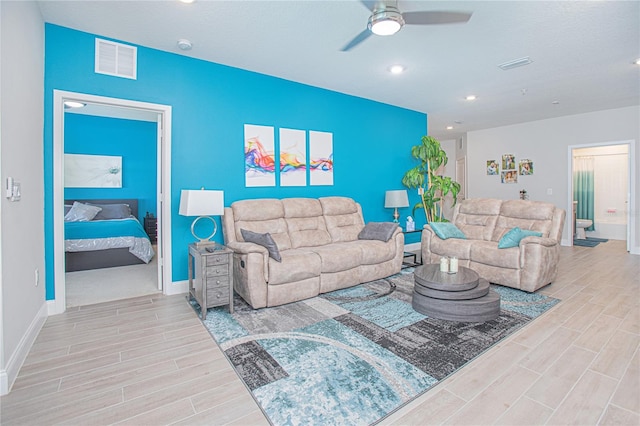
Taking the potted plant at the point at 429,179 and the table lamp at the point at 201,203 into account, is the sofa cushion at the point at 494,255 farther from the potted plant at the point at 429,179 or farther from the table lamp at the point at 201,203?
the table lamp at the point at 201,203

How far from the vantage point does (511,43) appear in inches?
132

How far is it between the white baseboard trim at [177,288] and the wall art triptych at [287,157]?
143 cm

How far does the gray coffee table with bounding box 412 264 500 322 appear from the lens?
2.85 metres

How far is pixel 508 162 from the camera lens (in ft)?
24.4

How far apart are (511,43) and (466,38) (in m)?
0.52

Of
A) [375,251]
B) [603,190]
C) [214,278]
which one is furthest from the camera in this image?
[603,190]

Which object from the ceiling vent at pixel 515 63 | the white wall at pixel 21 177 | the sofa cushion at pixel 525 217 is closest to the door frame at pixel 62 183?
the white wall at pixel 21 177

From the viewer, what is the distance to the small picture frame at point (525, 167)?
7121mm

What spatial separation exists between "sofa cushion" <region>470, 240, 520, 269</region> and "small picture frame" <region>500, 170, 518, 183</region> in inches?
158

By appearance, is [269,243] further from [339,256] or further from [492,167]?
[492,167]

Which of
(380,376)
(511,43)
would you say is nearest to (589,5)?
(511,43)

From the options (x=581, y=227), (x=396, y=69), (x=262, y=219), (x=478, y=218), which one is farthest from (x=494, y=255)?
(x=581, y=227)

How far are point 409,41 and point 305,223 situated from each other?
2376 millimetres

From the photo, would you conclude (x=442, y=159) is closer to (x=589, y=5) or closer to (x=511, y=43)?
(x=511, y=43)
